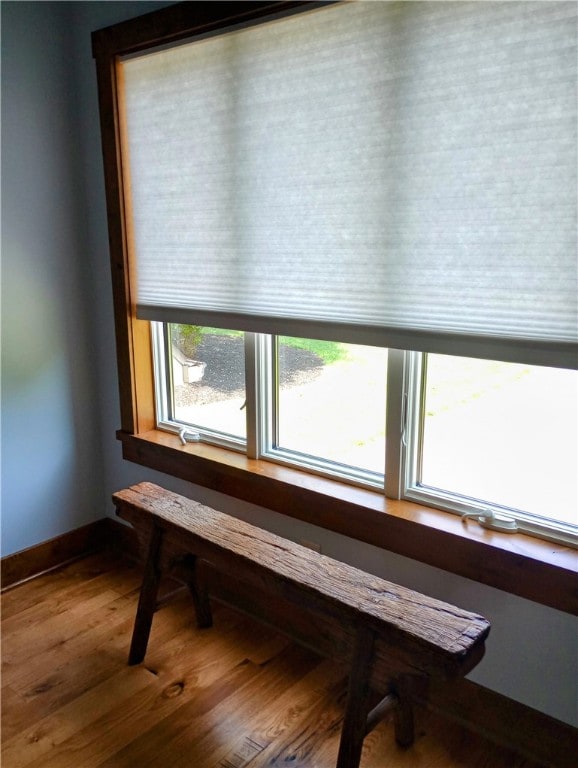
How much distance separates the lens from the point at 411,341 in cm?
172

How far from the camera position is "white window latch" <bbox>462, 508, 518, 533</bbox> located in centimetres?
171

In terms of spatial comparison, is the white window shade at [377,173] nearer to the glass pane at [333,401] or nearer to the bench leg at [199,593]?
the glass pane at [333,401]

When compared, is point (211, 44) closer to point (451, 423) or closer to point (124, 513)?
point (451, 423)

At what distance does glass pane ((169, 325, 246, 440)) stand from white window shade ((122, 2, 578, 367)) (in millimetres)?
159

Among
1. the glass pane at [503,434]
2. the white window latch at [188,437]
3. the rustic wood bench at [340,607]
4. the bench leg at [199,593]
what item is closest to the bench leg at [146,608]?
the rustic wood bench at [340,607]

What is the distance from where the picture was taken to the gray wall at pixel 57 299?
93.3 inches

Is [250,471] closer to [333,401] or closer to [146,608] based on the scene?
[333,401]

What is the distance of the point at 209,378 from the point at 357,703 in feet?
4.42

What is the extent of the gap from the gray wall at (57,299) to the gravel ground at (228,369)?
1.30 ft

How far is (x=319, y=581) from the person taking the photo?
1.64 meters

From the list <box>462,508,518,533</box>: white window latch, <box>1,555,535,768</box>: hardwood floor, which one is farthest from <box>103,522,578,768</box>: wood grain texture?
<box>462,508,518,533</box>: white window latch

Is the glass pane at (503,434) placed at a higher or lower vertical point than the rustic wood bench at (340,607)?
higher

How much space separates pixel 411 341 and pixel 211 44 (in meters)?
1.22

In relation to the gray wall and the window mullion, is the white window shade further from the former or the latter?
the gray wall
